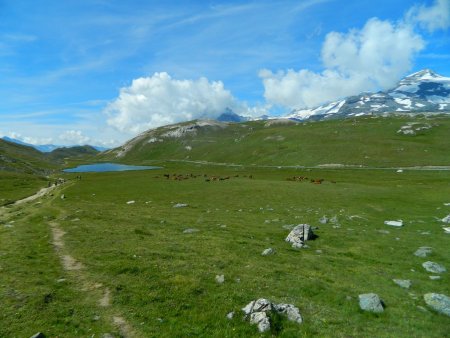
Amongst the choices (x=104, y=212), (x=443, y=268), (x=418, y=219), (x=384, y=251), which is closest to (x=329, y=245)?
(x=384, y=251)

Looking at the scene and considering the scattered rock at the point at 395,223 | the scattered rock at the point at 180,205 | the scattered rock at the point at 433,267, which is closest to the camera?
the scattered rock at the point at 433,267

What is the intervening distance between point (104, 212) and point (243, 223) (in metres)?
21.4

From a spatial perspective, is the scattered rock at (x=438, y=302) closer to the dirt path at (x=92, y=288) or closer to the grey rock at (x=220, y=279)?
the grey rock at (x=220, y=279)

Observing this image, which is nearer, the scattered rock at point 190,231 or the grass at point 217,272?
the grass at point 217,272

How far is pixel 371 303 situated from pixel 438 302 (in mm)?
3746

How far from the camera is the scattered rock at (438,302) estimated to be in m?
17.3

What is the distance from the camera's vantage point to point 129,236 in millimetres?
31438

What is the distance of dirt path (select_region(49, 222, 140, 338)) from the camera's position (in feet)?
49.4

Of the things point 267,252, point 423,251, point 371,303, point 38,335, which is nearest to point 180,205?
point 267,252

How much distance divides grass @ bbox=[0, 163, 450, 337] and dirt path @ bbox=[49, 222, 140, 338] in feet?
0.81

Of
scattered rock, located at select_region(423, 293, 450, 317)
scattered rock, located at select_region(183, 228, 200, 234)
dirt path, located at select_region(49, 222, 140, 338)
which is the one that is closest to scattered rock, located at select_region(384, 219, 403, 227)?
scattered rock, located at select_region(423, 293, 450, 317)

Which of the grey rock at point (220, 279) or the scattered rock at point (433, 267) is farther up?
the grey rock at point (220, 279)

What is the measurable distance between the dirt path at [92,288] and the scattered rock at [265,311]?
553cm

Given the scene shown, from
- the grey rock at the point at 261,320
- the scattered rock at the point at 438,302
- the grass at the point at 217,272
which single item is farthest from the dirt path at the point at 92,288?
the scattered rock at the point at 438,302
